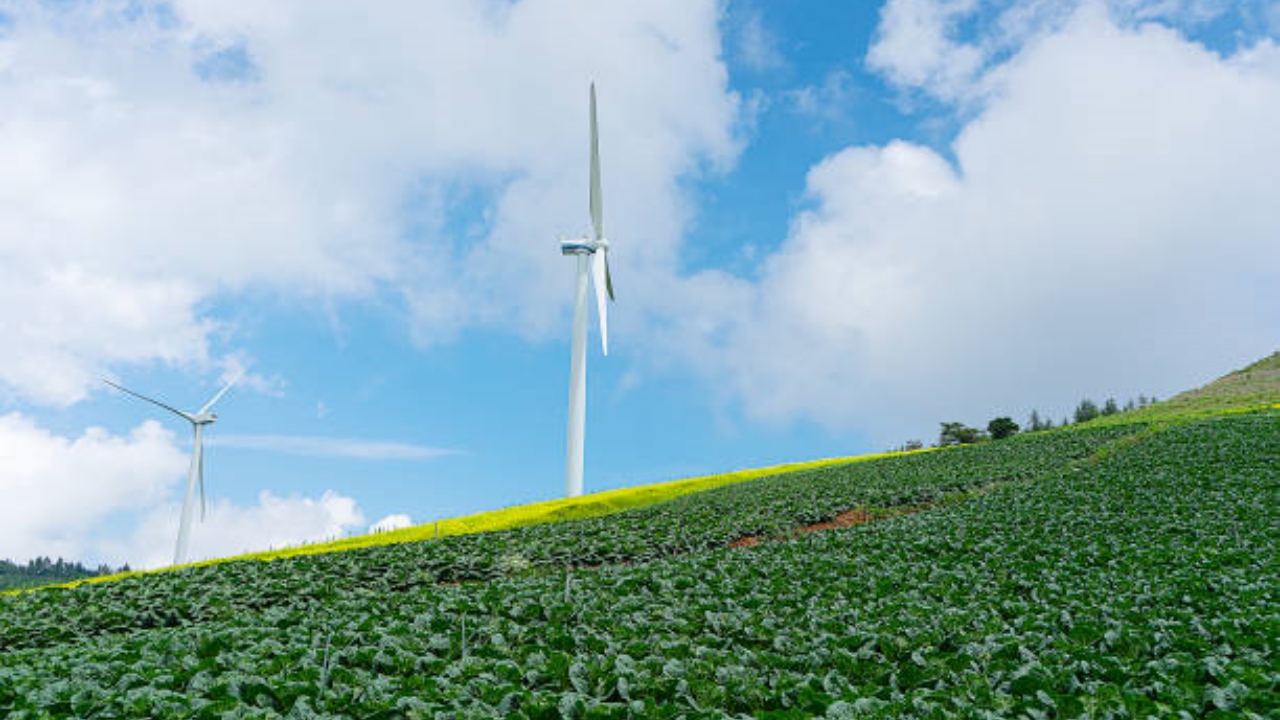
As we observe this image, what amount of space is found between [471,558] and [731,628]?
13734 millimetres

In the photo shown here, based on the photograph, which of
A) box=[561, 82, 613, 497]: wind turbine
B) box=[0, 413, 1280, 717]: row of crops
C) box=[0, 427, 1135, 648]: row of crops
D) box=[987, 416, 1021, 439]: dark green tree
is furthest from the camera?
box=[987, 416, 1021, 439]: dark green tree

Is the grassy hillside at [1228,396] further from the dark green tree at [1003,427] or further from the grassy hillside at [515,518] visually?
the grassy hillside at [515,518]

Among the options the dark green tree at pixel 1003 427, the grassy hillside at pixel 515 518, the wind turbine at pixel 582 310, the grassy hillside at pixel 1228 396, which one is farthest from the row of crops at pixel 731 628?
the grassy hillside at pixel 1228 396

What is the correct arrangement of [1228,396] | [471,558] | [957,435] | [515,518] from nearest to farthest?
1. [471,558]
2. [515,518]
3. [957,435]
4. [1228,396]

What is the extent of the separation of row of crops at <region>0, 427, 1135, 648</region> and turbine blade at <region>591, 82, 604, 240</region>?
67.5 feet

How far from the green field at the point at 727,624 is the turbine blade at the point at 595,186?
28.1 meters

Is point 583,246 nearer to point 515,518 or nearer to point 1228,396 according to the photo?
point 515,518

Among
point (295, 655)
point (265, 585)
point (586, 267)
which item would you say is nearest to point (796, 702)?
point (295, 655)

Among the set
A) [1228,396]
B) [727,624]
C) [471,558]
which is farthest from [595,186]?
[1228,396]

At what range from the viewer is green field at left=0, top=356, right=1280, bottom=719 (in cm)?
982

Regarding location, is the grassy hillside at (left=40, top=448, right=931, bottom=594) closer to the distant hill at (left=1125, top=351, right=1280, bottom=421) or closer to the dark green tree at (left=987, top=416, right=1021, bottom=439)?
the dark green tree at (left=987, top=416, right=1021, bottom=439)

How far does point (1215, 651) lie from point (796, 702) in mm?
6398

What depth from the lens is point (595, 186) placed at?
175 feet

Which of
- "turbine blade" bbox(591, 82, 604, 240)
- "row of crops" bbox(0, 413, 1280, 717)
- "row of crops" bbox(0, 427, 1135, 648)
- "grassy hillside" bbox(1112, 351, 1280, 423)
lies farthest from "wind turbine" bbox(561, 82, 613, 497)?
"grassy hillside" bbox(1112, 351, 1280, 423)
